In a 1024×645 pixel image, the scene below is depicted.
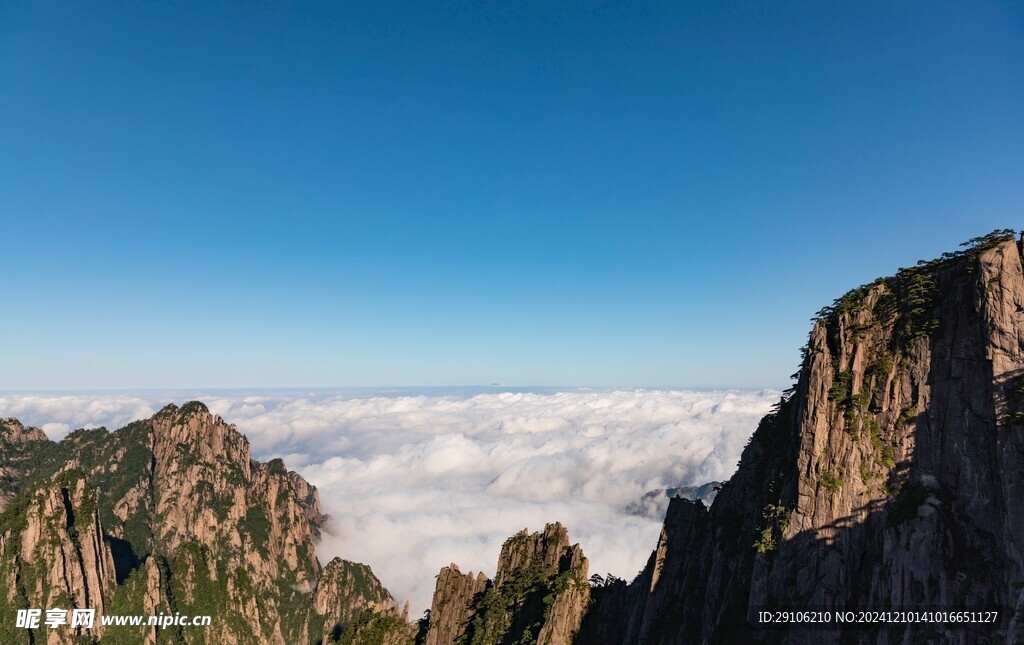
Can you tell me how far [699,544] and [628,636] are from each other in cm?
1574

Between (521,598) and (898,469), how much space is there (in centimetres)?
6000

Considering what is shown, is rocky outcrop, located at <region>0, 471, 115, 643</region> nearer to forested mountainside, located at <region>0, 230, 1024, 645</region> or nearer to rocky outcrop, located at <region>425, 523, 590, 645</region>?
rocky outcrop, located at <region>425, 523, 590, 645</region>

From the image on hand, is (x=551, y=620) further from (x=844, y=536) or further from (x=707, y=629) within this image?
(x=844, y=536)

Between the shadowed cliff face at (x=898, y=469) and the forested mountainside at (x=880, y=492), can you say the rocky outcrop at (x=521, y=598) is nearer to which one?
the forested mountainside at (x=880, y=492)

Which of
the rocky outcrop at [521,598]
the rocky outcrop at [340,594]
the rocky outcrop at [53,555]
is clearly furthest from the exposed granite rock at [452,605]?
the rocky outcrop at [53,555]

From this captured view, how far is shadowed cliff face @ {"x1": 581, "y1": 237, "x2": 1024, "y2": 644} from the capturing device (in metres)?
30.2

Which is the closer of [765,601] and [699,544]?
[765,601]

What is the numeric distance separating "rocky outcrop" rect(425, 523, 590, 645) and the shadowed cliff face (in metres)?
24.1

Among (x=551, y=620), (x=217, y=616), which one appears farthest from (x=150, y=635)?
(x=551, y=620)

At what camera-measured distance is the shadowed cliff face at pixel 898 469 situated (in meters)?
30.2

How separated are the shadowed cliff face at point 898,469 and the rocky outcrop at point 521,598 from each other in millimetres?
24142

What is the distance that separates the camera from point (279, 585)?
196000 millimetres

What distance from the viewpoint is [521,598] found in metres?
75.4

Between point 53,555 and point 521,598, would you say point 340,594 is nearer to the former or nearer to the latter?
point 53,555
